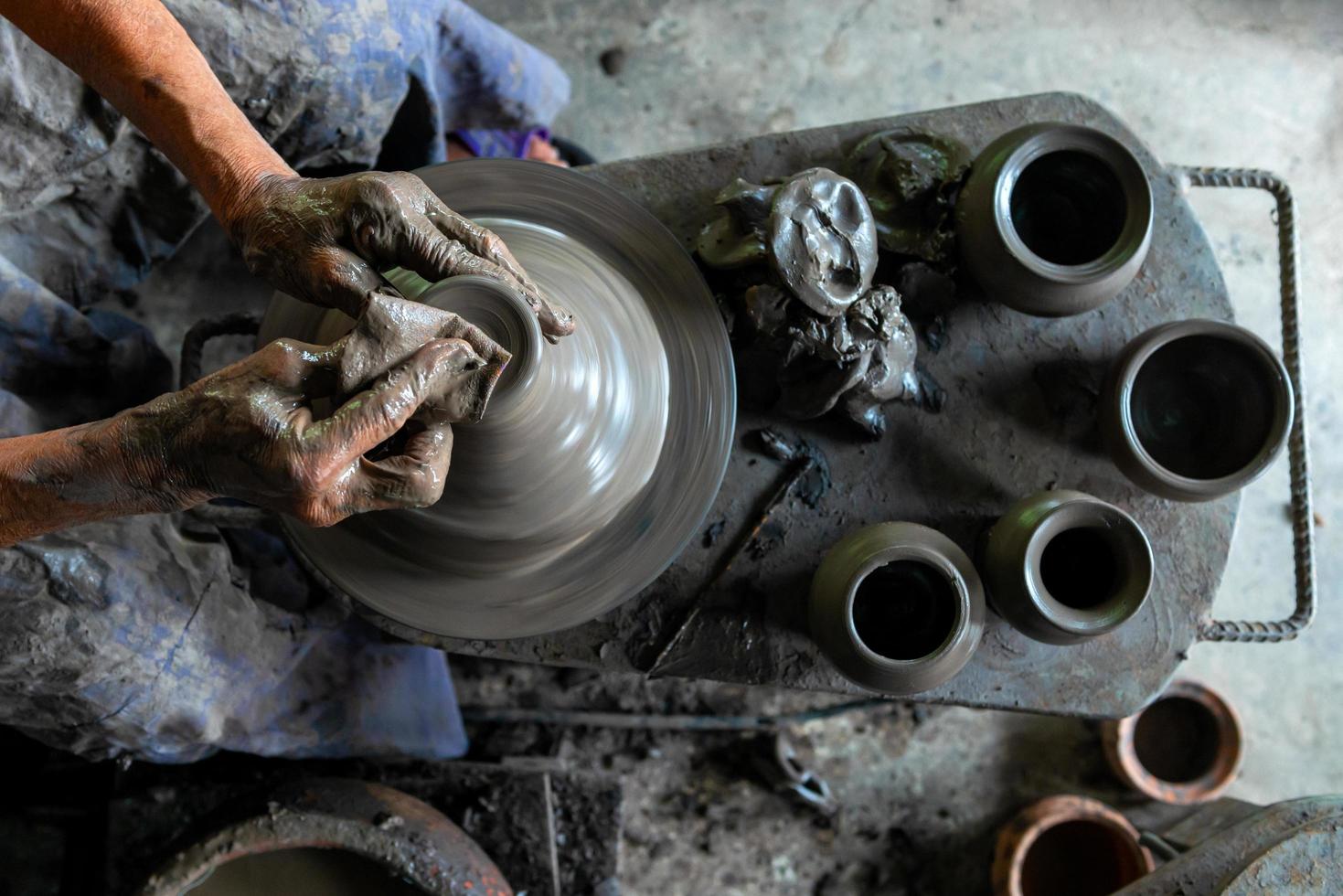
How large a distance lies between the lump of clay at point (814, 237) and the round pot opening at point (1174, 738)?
2.03m

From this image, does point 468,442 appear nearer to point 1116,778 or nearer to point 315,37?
point 315,37

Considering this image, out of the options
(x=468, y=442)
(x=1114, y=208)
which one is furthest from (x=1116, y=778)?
(x=468, y=442)

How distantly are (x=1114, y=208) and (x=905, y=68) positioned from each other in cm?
172

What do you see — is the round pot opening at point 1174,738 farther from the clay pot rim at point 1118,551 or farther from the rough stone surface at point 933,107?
the clay pot rim at point 1118,551

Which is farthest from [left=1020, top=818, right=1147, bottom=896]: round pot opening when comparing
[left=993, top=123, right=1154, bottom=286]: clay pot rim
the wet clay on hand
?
the wet clay on hand

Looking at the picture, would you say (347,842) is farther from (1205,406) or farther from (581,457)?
(1205,406)

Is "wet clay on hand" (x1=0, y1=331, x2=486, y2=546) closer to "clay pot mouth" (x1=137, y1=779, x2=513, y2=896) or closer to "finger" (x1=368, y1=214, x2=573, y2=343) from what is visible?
"finger" (x1=368, y1=214, x2=573, y2=343)

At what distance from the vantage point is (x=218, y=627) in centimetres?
215

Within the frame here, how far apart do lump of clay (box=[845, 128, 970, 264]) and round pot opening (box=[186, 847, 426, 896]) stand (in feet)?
5.88

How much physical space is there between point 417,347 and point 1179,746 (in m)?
2.86

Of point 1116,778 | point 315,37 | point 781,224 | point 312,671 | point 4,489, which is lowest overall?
point 1116,778

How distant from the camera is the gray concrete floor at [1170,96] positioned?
3350 mm

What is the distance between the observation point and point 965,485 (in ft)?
7.18

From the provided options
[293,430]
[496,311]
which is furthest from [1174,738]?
[293,430]
